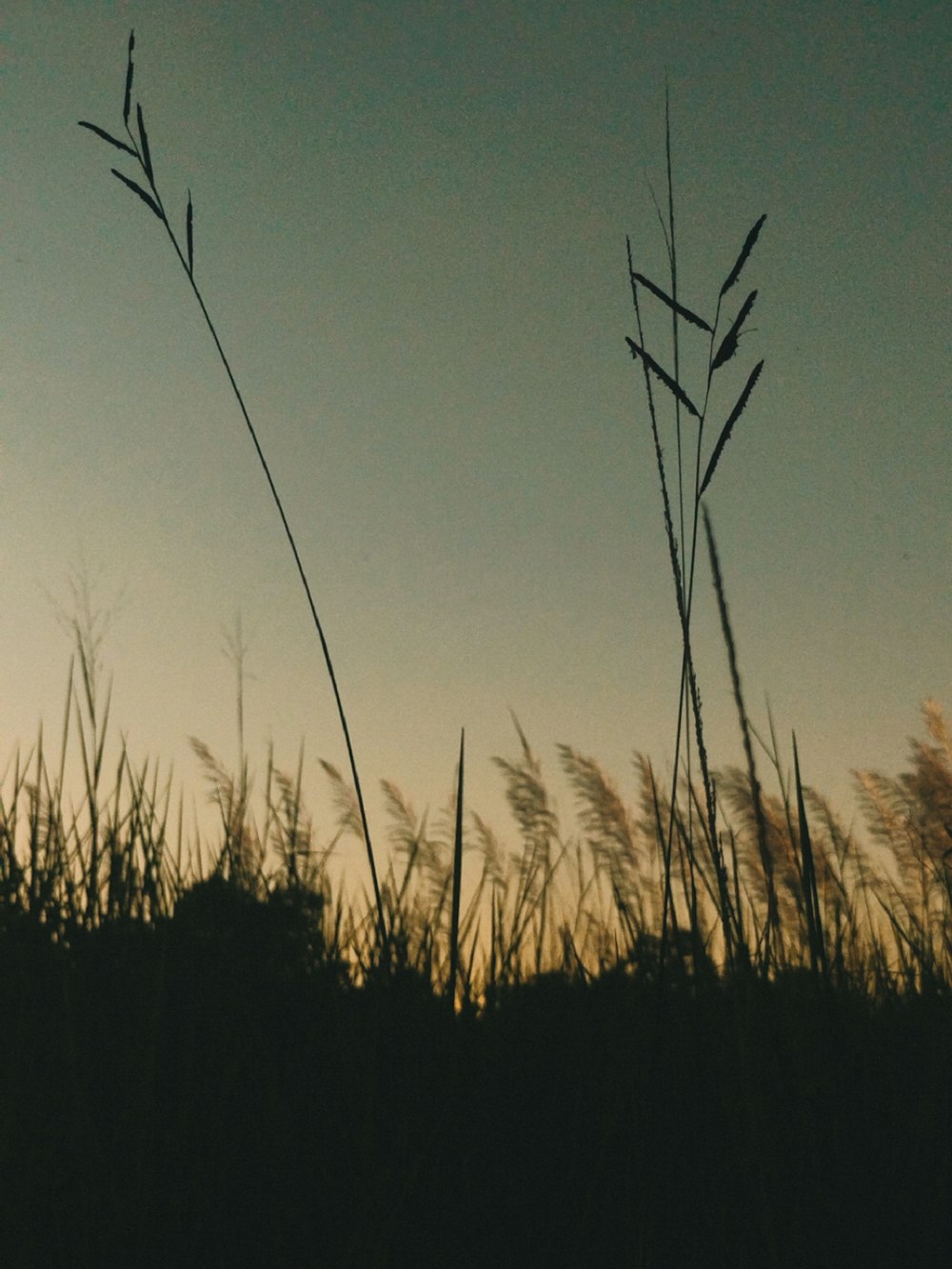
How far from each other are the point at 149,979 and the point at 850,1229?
129cm

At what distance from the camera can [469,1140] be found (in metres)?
1.23

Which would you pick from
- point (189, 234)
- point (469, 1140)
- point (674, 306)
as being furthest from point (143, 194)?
point (469, 1140)

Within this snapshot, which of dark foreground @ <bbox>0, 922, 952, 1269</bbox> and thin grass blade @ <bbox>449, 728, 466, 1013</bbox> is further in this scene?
dark foreground @ <bbox>0, 922, 952, 1269</bbox>

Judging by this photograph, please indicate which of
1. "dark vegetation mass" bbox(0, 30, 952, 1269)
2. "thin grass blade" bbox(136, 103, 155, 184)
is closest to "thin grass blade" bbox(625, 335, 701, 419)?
"dark vegetation mass" bbox(0, 30, 952, 1269)

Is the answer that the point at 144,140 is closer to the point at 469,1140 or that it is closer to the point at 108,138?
the point at 108,138

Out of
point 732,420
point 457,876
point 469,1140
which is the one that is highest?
point 732,420

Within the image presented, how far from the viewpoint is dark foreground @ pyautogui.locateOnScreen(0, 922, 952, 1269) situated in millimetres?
1071

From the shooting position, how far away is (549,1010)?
1886mm

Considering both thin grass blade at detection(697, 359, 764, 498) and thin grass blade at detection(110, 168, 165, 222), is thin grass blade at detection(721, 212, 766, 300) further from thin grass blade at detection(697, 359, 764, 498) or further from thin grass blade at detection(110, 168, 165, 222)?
thin grass blade at detection(110, 168, 165, 222)

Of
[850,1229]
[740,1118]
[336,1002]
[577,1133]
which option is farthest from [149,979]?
[850,1229]

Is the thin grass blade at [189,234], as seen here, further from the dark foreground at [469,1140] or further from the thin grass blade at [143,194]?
the dark foreground at [469,1140]

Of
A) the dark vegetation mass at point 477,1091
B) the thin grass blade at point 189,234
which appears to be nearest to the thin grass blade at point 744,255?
the dark vegetation mass at point 477,1091

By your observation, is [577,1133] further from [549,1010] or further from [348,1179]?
[549,1010]

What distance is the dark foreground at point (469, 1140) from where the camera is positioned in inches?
42.2
